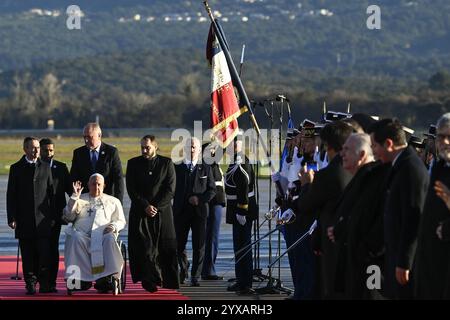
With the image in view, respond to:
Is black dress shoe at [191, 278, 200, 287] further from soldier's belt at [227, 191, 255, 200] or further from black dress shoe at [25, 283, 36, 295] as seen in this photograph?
black dress shoe at [25, 283, 36, 295]

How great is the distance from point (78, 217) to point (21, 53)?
186 meters

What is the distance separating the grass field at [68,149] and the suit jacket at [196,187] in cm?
2656

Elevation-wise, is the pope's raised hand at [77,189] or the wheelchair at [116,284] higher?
the pope's raised hand at [77,189]

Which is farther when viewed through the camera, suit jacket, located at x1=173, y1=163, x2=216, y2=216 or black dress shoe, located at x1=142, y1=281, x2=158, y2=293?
suit jacket, located at x1=173, y1=163, x2=216, y2=216

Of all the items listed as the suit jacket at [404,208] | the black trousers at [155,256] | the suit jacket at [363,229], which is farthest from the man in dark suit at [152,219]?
the suit jacket at [404,208]

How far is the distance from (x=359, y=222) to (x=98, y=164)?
6073 millimetres

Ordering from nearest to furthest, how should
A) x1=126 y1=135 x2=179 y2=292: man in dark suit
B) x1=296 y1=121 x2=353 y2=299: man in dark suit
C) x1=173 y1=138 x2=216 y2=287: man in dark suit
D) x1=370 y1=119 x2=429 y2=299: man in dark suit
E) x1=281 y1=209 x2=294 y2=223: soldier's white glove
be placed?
x1=370 y1=119 x2=429 y2=299: man in dark suit → x1=296 y1=121 x2=353 y2=299: man in dark suit → x1=281 y1=209 x2=294 y2=223: soldier's white glove → x1=126 y1=135 x2=179 y2=292: man in dark suit → x1=173 y1=138 x2=216 y2=287: man in dark suit

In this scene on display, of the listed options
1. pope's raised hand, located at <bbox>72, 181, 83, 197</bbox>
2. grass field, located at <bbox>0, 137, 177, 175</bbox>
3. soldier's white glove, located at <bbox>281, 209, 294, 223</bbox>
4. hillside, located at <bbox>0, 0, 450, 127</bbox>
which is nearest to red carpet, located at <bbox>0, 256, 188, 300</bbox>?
pope's raised hand, located at <bbox>72, 181, 83, 197</bbox>

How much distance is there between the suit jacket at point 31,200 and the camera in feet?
48.0

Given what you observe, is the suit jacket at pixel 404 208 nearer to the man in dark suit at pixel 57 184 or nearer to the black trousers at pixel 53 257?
the black trousers at pixel 53 257

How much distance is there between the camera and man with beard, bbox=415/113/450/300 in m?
8.66

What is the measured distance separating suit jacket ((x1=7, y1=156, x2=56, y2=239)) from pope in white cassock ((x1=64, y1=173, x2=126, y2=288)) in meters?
0.35

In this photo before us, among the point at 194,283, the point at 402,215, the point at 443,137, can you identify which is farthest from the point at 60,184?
the point at 443,137
